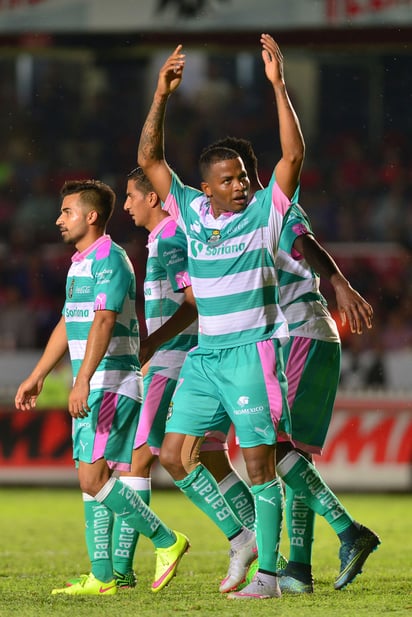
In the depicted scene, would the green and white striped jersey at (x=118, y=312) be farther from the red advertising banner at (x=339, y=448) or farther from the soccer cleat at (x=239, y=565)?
the red advertising banner at (x=339, y=448)

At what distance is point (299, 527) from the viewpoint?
605cm

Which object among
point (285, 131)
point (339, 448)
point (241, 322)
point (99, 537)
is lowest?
point (339, 448)

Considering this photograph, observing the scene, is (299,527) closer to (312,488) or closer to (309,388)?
(312,488)

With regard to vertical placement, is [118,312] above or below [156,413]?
above

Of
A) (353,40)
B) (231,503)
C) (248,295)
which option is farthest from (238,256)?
(353,40)

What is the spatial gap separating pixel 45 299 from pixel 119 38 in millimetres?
5255

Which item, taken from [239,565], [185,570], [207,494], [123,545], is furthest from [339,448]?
[207,494]

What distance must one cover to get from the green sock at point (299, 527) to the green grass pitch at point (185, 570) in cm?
21

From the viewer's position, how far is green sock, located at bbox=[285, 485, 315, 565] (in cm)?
598

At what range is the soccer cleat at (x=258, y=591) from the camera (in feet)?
17.5

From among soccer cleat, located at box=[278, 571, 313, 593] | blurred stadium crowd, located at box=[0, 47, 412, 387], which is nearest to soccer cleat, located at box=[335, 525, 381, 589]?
soccer cleat, located at box=[278, 571, 313, 593]

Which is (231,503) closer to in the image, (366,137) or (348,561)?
(348,561)

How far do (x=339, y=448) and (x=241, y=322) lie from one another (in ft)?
24.7

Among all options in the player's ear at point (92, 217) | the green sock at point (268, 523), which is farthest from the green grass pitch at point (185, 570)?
the player's ear at point (92, 217)
